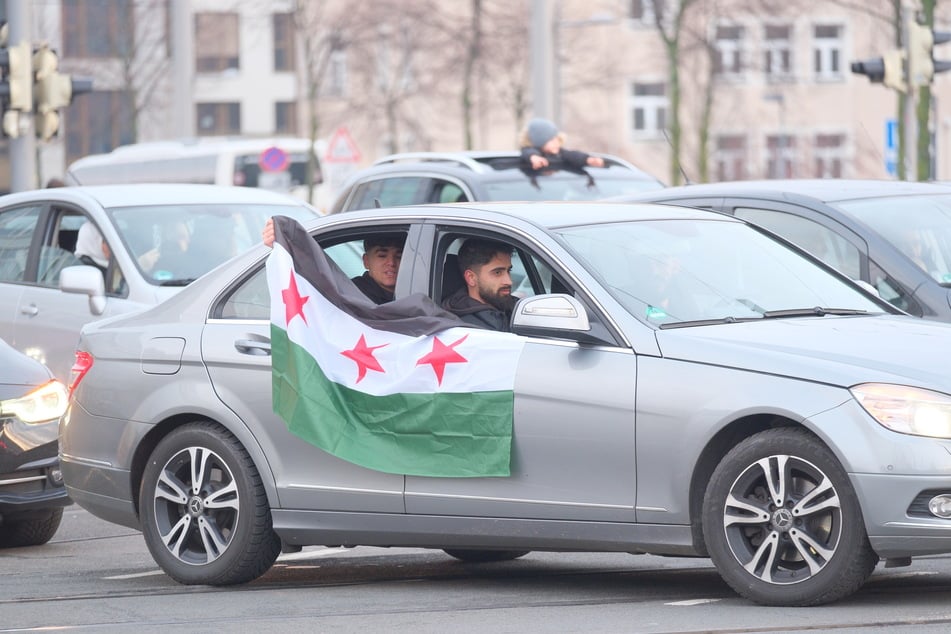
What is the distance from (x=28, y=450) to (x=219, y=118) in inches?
2685

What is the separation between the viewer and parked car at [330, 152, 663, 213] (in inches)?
581

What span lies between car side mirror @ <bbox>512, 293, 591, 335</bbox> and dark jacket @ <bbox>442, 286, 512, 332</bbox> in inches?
17.0

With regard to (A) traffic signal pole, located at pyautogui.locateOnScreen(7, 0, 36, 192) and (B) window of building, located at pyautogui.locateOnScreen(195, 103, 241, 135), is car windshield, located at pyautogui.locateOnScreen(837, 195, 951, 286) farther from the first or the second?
(B) window of building, located at pyautogui.locateOnScreen(195, 103, 241, 135)

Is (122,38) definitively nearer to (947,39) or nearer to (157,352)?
(947,39)

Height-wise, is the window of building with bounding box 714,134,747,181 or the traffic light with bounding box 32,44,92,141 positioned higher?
the window of building with bounding box 714,134,747,181

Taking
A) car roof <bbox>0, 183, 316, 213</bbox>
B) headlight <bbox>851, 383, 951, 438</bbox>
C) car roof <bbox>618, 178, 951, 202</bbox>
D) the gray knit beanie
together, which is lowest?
headlight <bbox>851, 383, 951, 438</bbox>

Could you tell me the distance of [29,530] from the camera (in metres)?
10.0

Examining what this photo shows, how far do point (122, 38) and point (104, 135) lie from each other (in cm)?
1758

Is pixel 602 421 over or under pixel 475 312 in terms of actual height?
under

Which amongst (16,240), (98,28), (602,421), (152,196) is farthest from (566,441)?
(98,28)

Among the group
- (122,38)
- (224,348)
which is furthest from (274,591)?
(122,38)

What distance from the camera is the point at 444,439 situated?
7625 mm

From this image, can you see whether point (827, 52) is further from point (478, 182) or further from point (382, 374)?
point (382, 374)

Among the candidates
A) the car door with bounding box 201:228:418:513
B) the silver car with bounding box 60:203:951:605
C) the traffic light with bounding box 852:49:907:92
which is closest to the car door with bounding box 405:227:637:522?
the silver car with bounding box 60:203:951:605
